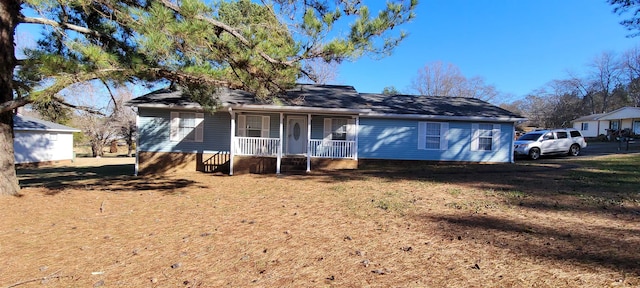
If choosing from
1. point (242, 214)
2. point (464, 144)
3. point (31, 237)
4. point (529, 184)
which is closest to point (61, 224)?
point (31, 237)

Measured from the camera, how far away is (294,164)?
532 inches

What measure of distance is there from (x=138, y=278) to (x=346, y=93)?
13.7m

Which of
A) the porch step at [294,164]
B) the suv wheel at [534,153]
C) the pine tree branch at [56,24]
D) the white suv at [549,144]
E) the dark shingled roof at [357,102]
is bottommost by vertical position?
the porch step at [294,164]

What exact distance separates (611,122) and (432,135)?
114 ft

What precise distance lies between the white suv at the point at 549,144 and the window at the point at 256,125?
1269 centimetres

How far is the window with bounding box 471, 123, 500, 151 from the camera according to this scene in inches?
605

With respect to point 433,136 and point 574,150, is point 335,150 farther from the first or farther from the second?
point 574,150

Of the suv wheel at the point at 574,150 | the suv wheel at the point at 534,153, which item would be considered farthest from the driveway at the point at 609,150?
the suv wheel at the point at 534,153

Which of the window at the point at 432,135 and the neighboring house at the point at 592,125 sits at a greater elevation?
the neighboring house at the point at 592,125

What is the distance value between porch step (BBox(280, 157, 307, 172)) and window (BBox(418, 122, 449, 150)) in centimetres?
556

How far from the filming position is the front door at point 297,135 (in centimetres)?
1468

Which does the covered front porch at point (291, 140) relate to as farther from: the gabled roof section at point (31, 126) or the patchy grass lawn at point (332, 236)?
the gabled roof section at point (31, 126)

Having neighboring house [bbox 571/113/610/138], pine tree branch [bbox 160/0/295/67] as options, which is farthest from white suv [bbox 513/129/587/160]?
neighboring house [bbox 571/113/610/138]

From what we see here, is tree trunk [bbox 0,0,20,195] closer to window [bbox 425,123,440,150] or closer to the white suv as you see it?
window [bbox 425,123,440,150]
